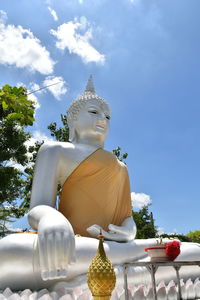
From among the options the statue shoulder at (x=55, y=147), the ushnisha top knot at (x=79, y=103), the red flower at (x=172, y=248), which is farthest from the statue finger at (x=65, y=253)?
the ushnisha top knot at (x=79, y=103)

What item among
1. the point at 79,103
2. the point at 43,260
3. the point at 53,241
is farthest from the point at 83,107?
the point at 43,260

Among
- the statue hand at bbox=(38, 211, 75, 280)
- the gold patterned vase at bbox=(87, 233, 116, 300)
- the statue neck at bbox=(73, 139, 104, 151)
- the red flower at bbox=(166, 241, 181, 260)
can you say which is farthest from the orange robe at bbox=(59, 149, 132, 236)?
the gold patterned vase at bbox=(87, 233, 116, 300)

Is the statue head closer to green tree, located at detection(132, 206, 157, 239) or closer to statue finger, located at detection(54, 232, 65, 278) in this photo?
statue finger, located at detection(54, 232, 65, 278)

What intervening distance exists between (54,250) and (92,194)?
1663 millimetres

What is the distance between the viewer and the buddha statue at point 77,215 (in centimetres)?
297

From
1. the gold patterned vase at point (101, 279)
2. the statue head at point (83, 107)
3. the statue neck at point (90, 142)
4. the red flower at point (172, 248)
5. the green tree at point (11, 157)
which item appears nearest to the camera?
the gold patterned vase at point (101, 279)

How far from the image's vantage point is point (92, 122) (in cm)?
482

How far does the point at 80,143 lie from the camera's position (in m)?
4.87

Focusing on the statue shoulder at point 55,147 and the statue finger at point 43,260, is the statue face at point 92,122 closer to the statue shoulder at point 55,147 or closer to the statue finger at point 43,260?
the statue shoulder at point 55,147

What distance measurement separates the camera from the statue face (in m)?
4.84

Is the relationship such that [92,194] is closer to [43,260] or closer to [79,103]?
[79,103]

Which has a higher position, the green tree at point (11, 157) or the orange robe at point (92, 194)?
the green tree at point (11, 157)

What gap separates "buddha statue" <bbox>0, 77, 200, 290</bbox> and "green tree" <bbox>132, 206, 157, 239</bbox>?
8027 millimetres

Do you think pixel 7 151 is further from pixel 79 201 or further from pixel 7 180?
pixel 79 201
